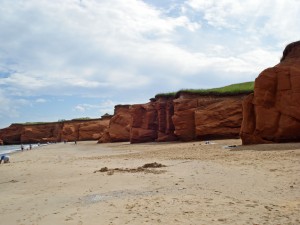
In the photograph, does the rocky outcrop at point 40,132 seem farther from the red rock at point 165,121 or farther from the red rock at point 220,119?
the red rock at point 220,119


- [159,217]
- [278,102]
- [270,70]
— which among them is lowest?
[159,217]

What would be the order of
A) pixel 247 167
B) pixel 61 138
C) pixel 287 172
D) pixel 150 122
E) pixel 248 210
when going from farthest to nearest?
pixel 61 138, pixel 150 122, pixel 247 167, pixel 287 172, pixel 248 210

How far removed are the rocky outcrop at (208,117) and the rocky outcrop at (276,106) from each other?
40.1 feet

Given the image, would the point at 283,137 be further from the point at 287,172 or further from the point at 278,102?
the point at 287,172

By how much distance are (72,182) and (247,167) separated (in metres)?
6.44

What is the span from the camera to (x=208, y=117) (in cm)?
3588

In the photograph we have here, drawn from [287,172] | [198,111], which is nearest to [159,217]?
[287,172]

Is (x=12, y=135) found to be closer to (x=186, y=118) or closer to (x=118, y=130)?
(x=118, y=130)

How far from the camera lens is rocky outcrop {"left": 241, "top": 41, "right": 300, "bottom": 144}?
20.0 m

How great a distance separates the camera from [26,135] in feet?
360

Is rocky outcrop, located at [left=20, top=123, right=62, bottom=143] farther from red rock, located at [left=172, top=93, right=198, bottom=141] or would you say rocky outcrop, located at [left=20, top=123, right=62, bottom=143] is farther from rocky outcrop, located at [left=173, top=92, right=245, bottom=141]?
rocky outcrop, located at [left=173, top=92, right=245, bottom=141]

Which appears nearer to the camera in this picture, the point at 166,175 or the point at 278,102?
the point at 166,175

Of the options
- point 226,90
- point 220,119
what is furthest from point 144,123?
point 220,119

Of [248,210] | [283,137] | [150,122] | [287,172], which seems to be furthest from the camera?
[150,122]
